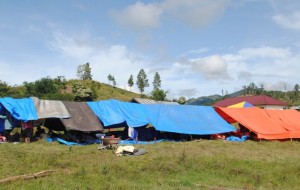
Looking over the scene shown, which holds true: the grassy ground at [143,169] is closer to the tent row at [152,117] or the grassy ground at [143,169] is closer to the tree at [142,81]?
the tent row at [152,117]

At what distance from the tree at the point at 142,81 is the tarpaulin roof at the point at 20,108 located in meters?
52.9

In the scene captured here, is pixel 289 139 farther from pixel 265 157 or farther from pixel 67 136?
pixel 67 136

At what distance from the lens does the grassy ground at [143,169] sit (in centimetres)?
773

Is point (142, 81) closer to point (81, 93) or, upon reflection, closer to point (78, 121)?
point (81, 93)

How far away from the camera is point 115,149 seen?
491 inches

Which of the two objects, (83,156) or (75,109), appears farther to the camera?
(75,109)

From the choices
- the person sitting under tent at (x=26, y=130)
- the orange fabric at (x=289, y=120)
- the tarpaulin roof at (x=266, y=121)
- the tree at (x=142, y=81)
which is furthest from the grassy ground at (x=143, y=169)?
the tree at (x=142, y=81)

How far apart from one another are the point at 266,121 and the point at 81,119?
1016 centimetres

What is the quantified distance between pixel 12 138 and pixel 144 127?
594 cm

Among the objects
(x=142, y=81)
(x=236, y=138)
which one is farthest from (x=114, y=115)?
(x=142, y=81)

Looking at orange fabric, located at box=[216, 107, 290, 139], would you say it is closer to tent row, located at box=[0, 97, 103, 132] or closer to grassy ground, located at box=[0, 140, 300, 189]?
grassy ground, located at box=[0, 140, 300, 189]

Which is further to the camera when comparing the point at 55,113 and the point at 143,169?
the point at 55,113

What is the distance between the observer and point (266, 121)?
18500 millimetres

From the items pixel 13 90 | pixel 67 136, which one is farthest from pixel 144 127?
pixel 13 90
